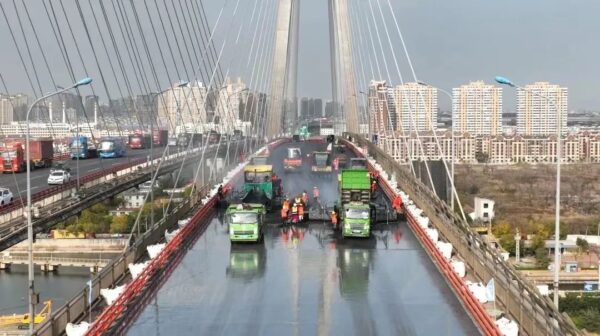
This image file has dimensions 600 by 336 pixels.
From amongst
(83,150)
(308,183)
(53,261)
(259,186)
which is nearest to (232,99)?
(83,150)

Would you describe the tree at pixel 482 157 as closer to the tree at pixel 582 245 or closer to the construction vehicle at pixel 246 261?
the tree at pixel 582 245

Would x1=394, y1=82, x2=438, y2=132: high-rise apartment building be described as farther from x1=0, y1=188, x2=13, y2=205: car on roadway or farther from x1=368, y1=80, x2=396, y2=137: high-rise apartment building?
x1=0, y1=188, x2=13, y2=205: car on roadway

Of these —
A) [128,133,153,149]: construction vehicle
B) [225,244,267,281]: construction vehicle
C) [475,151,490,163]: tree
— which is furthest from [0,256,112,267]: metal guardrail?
[475,151,490,163]: tree

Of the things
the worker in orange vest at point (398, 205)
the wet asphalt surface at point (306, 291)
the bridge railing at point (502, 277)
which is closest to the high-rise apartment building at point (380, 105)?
the worker in orange vest at point (398, 205)

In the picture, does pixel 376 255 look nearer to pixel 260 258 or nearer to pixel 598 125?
pixel 260 258

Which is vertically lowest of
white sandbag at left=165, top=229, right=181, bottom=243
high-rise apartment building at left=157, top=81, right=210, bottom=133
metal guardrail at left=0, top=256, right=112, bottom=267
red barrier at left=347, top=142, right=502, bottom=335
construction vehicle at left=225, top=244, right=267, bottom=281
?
metal guardrail at left=0, top=256, right=112, bottom=267

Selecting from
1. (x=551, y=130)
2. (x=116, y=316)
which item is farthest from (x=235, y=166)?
(x=551, y=130)
